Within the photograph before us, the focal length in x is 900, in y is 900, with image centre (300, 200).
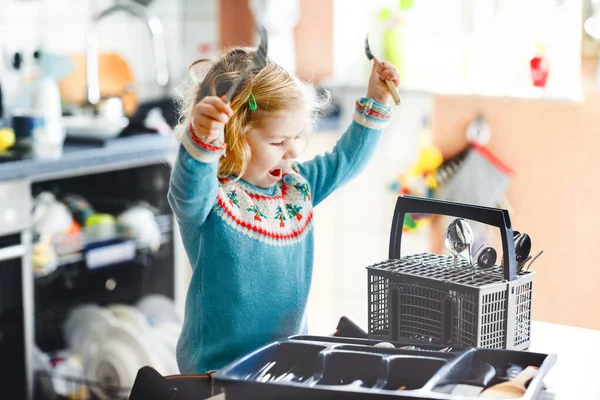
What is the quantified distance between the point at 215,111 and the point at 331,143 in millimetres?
2362

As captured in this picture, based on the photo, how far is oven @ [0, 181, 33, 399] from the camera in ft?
8.04

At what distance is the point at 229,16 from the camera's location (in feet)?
12.1

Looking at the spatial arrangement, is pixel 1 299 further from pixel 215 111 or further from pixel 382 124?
pixel 215 111

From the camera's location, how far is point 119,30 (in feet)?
11.0

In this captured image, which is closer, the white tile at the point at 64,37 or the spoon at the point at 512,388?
the spoon at the point at 512,388

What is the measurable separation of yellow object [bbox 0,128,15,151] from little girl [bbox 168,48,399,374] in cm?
128

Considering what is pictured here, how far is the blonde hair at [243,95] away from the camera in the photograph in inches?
52.3

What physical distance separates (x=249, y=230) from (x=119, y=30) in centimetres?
220

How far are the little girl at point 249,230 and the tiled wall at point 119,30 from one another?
1.85 metres

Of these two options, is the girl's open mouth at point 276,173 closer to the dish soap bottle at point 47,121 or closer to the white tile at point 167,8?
the dish soap bottle at point 47,121

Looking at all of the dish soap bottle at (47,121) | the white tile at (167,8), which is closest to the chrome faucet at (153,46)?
the white tile at (167,8)

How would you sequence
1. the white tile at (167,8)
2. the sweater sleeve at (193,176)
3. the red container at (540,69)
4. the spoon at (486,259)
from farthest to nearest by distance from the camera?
the white tile at (167,8) → the red container at (540,69) → the spoon at (486,259) → the sweater sleeve at (193,176)

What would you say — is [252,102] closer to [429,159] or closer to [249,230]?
[249,230]

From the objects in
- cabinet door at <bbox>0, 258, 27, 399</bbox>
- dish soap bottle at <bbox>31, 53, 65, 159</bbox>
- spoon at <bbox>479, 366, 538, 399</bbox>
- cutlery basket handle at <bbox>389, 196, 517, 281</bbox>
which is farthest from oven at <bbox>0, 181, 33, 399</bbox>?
spoon at <bbox>479, 366, 538, 399</bbox>
